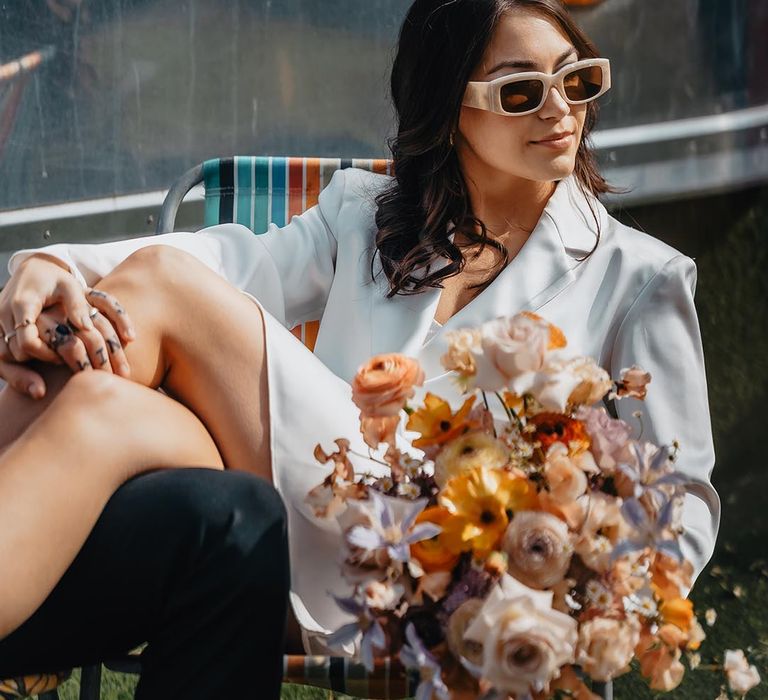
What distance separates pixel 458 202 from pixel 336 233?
271 mm

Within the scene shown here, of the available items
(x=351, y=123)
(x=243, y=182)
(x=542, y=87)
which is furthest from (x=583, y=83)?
(x=351, y=123)

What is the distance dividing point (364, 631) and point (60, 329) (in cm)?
73

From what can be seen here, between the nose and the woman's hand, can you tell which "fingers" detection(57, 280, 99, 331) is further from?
the nose

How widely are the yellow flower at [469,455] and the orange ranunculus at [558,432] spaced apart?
47mm

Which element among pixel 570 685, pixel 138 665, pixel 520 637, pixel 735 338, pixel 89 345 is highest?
pixel 89 345

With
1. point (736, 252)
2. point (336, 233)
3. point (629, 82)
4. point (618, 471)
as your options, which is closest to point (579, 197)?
point (336, 233)

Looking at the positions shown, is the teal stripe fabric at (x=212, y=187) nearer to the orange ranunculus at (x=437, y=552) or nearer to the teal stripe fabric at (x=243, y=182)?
the teal stripe fabric at (x=243, y=182)

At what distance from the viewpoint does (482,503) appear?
1560mm

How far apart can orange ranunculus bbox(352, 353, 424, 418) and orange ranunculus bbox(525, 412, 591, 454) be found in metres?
0.16

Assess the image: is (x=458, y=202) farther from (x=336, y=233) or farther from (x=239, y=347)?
(x=239, y=347)

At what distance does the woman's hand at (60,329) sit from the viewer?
76.8 inches

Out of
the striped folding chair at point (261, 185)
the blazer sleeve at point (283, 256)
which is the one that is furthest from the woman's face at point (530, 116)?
the striped folding chair at point (261, 185)

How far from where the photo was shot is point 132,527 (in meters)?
1.73

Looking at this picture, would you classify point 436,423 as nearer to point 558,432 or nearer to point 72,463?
point 558,432
